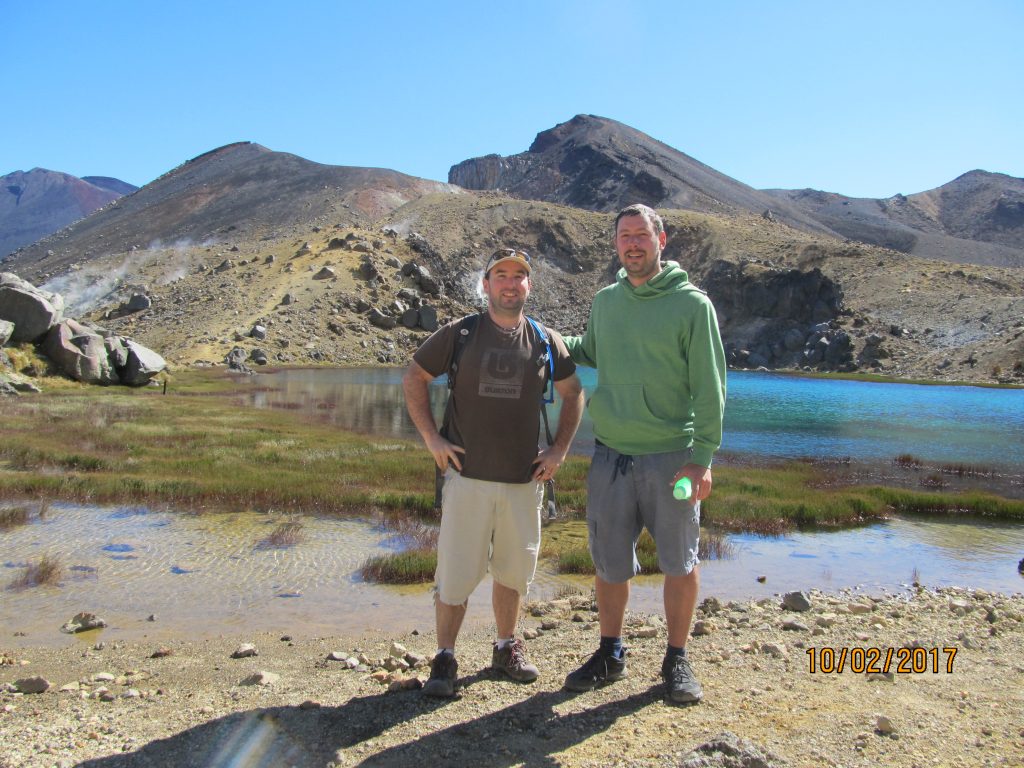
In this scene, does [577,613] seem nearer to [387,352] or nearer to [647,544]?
[647,544]

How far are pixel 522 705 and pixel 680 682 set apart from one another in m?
1.13

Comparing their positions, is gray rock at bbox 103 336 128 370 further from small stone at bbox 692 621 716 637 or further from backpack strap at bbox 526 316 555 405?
backpack strap at bbox 526 316 555 405

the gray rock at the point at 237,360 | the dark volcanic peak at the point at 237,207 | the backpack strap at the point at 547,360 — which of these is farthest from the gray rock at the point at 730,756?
the dark volcanic peak at the point at 237,207

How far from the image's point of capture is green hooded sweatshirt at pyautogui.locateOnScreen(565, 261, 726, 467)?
486cm

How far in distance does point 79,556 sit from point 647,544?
8.72m

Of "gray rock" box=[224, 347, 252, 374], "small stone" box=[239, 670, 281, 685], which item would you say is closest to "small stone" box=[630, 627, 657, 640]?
"small stone" box=[239, 670, 281, 685]

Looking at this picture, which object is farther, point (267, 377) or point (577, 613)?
point (267, 377)

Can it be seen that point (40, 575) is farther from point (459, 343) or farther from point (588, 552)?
point (588, 552)

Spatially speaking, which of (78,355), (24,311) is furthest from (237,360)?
(24,311)

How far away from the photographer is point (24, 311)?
3891 cm

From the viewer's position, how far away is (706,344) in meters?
4.84

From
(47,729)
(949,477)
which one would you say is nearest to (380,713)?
(47,729)

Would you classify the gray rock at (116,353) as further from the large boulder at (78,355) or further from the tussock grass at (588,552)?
the tussock grass at (588,552)

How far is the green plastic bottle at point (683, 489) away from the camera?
4.74 meters
